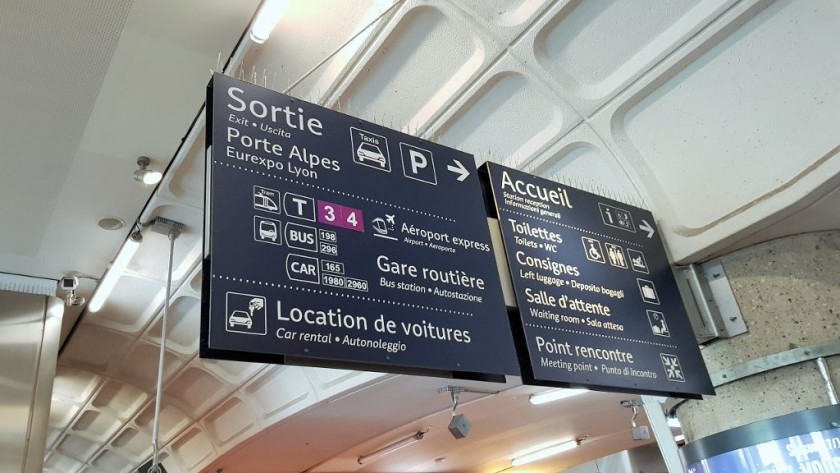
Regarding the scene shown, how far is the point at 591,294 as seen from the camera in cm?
363

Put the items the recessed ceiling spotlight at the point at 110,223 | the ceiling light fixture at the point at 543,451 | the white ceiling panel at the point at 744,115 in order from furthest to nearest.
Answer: the ceiling light fixture at the point at 543,451 → the recessed ceiling spotlight at the point at 110,223 → the white ceiling panel at the point at 744,115

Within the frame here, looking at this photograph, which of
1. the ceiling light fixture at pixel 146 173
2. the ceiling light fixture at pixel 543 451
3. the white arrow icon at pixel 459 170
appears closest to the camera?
the white arrow icon at pixel 459 170

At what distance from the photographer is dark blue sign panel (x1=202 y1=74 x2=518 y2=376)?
244 cm

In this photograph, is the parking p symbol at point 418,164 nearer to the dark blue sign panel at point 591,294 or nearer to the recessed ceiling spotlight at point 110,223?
the dark blue sign panel at point 591,294

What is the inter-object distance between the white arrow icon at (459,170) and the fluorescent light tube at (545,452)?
887 cm

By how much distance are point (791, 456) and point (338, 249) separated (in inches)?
102

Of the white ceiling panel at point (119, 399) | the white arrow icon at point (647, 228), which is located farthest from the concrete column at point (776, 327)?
the white ceiling panel at point (119, 399)

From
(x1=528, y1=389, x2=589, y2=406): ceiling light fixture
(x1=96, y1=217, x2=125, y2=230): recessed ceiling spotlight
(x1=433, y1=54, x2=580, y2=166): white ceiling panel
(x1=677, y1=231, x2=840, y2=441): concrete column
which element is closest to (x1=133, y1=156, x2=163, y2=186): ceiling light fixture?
(x1=96, y1=217, x2=125, y2=230): recessed ceiling spotlight

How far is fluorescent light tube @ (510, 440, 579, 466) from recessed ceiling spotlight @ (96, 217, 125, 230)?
818 cm

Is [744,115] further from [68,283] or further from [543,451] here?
[543,451]

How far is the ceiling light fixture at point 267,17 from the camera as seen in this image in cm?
379

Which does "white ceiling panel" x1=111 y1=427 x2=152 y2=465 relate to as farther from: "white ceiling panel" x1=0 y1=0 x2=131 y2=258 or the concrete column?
the concrete column

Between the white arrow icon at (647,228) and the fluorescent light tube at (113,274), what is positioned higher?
the fluorescent light tube at (113,274)

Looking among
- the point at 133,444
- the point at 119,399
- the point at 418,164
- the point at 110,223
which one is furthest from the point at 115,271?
the point at 133,444
